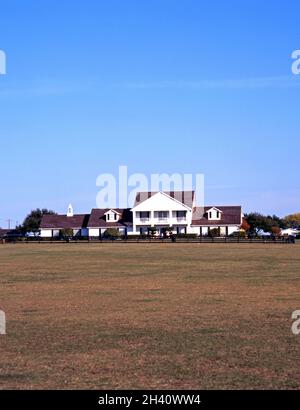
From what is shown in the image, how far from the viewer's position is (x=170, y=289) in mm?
26703

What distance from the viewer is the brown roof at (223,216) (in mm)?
120875

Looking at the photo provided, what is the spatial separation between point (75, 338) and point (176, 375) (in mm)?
4372

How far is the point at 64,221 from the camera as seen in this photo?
428ft

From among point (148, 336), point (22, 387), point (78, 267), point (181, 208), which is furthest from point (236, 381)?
point (181, 208)

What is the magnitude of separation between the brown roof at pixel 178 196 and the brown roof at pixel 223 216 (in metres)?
2.88

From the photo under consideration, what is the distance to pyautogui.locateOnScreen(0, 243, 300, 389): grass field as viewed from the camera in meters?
11.8

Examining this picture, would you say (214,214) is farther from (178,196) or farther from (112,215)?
Result: (112,215)

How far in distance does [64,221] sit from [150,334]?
11527cm

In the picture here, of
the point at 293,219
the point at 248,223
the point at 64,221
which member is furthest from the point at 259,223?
the point at 293,219

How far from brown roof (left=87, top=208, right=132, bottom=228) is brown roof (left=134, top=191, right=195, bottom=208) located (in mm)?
3498

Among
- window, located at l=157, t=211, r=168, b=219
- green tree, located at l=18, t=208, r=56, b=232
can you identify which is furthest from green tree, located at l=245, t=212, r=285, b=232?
green tree, located at l=18, t=208, r=56, b=232

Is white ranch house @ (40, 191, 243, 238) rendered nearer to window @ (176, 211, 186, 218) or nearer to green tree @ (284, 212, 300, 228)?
window @ (176, 211, 186, 218)

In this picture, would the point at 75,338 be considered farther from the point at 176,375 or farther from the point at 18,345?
the point at 176,375
